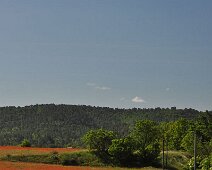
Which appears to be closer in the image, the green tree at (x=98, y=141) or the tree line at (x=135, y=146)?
the tree line at (x=135, y=146)

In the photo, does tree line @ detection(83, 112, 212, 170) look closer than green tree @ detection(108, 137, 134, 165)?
No

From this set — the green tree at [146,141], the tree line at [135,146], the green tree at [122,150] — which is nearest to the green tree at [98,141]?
the tree line at [135,146]

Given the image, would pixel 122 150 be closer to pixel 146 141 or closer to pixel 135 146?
pixel 135 146

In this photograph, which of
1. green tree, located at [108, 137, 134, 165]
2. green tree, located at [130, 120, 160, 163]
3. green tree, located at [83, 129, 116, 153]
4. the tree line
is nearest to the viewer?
green tree, located at [108, 137, 134, 165]

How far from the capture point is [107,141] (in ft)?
299

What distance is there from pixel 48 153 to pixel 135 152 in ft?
56.4

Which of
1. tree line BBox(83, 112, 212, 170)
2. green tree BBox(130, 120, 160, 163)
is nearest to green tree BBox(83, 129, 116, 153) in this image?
tree line BBox(83, 112, 212, 170)

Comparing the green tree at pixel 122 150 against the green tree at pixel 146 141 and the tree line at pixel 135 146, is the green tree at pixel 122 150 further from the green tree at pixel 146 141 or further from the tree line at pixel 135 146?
the green tree at pixel 146 141

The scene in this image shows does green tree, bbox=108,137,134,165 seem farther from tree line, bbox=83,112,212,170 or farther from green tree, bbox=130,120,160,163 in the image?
green tree, bbox=130,120,160,163

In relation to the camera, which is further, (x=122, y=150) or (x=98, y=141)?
(x=98, y=141)

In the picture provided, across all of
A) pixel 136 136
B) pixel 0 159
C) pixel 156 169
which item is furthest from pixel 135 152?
pixel 0 159

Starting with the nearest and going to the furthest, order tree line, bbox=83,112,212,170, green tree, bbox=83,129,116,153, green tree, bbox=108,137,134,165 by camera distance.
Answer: green tree, bbox=108,137,134,165
tree line, bbox=83,112,212,170
green tree, bbox=83,129,116,153

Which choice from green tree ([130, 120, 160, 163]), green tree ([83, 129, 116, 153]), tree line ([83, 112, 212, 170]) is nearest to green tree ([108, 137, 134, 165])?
tree line ([83, 112, 212, 170])

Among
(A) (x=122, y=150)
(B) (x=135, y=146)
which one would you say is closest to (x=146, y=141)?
(B) (x=135, y=146)
